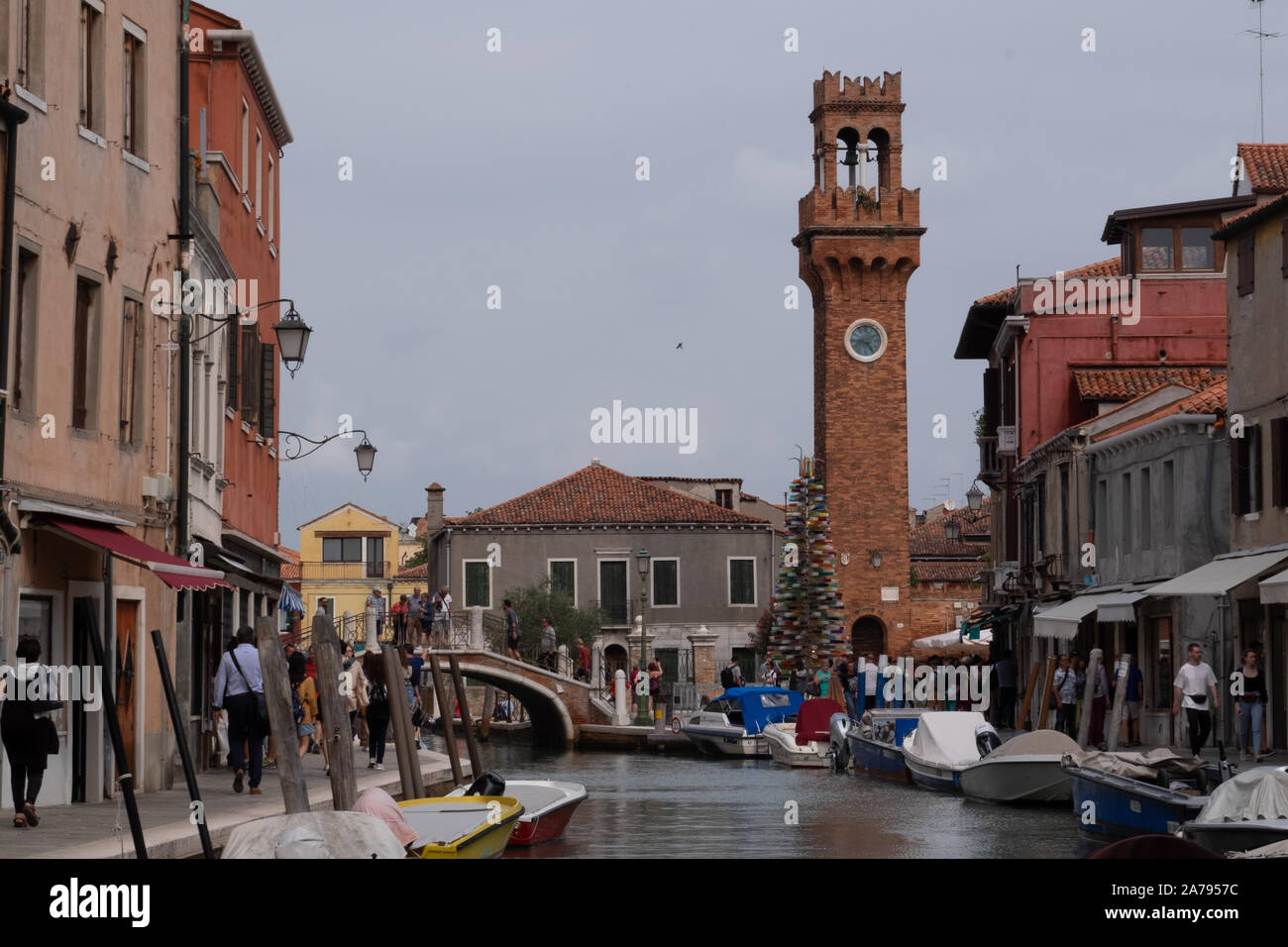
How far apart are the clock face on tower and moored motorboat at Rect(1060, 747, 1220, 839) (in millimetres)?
38612

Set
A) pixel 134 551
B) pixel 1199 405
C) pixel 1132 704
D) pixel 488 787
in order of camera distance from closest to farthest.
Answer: pixel 488 787 → pixel 134 551 → pixel 1132 704 → pixel 1199 405

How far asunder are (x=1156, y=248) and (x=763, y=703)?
12269 mm

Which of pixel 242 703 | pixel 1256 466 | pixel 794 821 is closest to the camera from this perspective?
pixel 242 703

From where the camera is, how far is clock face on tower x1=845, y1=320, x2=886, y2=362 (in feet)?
185

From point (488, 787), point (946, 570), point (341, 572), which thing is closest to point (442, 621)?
point (946, 570)

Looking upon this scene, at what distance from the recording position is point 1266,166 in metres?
36.2

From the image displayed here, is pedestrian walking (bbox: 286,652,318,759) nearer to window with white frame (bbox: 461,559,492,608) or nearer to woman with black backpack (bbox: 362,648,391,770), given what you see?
woman with black backpack (bbox: 362,648,391,770)

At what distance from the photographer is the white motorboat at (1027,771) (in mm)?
21734

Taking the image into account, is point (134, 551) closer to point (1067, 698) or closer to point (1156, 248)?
point (1067, 698)

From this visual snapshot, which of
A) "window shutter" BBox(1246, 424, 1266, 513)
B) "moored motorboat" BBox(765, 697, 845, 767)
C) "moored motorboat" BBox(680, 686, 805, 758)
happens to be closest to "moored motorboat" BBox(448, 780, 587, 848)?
"window shutter" BBox(1246, 424, 1266, 513)

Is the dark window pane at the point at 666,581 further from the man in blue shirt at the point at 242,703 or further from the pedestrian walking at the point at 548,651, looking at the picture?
the man in blue shirt at the point at 242,703

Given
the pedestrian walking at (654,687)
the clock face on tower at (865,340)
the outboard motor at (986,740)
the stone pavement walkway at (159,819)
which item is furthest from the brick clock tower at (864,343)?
the stone pavement walkway at (159,819)

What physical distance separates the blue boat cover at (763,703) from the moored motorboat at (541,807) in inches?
755

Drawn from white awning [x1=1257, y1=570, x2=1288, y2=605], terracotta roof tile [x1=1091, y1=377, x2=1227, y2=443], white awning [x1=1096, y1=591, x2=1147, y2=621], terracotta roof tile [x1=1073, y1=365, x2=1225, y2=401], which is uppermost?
terracotta roof tile [x1=1073, y1=365, x2=1225, y2=401]
